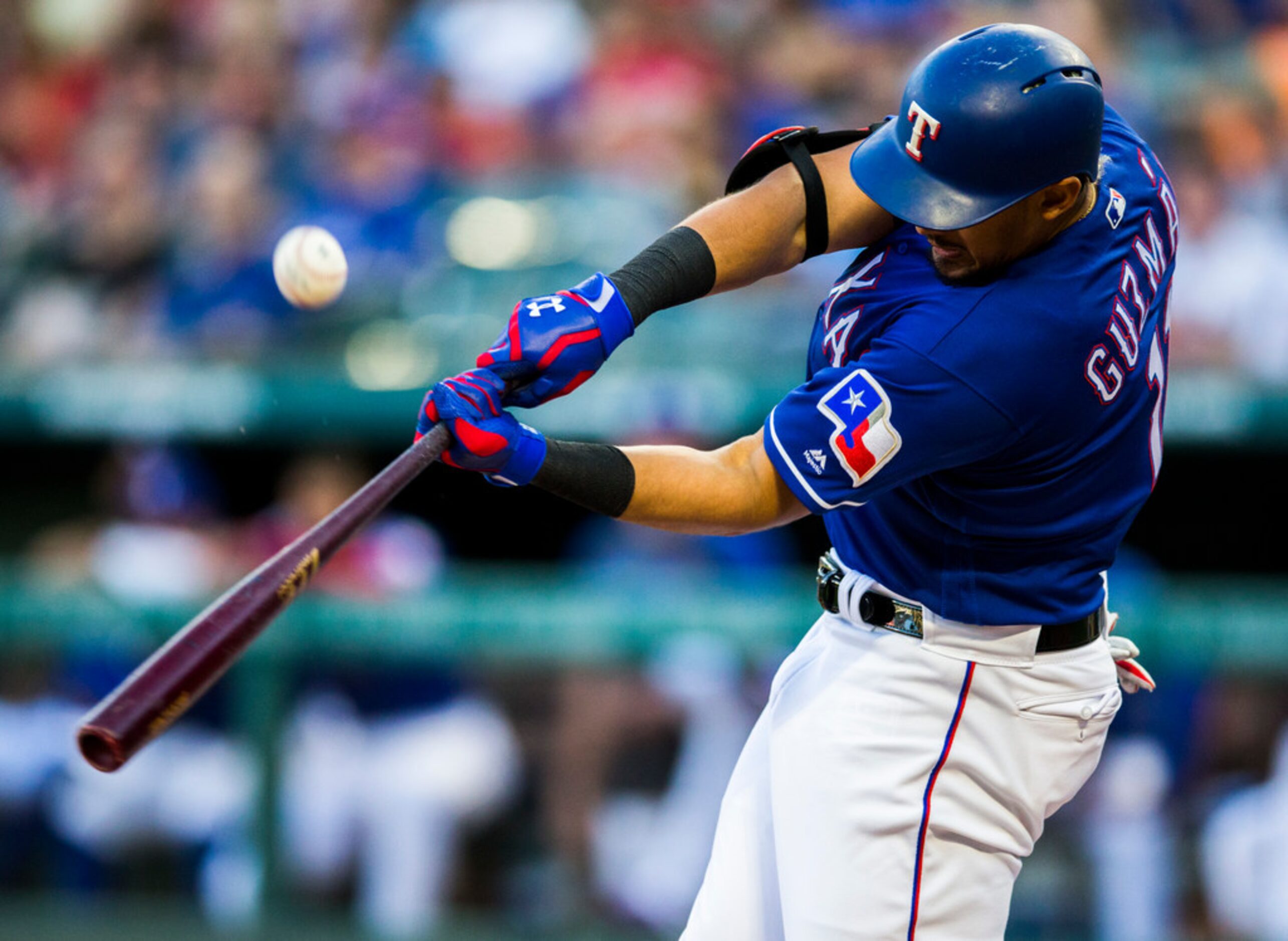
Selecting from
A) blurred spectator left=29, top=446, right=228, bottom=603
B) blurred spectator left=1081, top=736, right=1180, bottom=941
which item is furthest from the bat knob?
blurred spectator left=29, top=446, right=228, bottom=603

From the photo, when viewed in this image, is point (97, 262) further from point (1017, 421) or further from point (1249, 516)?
point (1017, 421)

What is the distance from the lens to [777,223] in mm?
2498

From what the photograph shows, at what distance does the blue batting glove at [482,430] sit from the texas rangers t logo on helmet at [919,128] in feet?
2.15

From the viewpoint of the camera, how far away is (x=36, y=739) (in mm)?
4969

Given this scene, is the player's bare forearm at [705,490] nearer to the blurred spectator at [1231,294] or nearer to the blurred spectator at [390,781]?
the blurred spectator at [390,781]

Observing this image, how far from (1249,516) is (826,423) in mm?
3907

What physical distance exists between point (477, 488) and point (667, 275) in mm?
3442

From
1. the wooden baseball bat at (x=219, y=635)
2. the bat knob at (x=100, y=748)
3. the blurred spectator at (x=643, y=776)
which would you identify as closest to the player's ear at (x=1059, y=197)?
the wooden baseball bat at (x=219, y=635)

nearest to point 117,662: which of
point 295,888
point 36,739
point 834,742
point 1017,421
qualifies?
point 36,739

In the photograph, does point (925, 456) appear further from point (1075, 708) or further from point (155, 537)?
point (155, 537)

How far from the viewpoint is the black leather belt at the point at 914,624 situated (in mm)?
2408

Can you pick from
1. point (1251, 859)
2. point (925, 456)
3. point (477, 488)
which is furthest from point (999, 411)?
point (477, 488)

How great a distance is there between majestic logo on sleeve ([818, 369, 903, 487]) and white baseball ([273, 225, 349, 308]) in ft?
3.16

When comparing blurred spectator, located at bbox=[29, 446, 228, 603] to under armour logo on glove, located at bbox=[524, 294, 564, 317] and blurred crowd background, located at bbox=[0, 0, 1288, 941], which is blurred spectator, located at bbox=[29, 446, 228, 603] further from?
under armour logo on glove, located at bbox=[524, 294, 564, 317]
